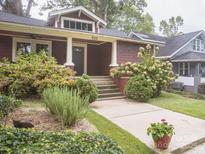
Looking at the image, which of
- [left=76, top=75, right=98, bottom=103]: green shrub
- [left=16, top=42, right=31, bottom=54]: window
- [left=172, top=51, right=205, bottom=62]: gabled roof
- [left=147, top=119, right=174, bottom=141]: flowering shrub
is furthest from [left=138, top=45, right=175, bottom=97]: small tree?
[left=172, top=51, right=205, bottom=62]: gabled roof

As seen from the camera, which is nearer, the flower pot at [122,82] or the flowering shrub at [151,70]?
the flower pot at [122,82]

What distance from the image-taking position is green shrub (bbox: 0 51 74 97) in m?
7.85

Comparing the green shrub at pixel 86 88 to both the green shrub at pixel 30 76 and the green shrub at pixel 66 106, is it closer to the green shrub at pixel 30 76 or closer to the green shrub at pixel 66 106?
the green shrub at pixel 30 76

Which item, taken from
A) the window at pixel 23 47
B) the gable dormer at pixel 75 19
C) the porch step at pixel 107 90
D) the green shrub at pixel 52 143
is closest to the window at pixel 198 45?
the gable dormer at pixel 75 19

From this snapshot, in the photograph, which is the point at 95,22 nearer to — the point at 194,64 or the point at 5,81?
the point at 5,81

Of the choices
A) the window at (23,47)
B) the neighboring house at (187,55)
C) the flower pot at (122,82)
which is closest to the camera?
the flower pot at (122,82)

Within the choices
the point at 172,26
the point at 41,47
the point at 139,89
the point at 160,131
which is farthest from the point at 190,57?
the point at 172,26

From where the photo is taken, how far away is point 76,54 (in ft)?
46.6

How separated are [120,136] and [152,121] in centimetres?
192

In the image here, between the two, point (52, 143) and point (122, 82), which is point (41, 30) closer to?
point (122, 82)

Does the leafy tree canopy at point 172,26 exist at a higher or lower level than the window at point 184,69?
higher

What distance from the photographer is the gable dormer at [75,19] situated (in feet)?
45.1

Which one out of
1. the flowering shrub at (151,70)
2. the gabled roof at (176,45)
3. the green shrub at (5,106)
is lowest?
the green shrub at (5,106)

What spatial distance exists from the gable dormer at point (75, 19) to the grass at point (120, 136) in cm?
923
